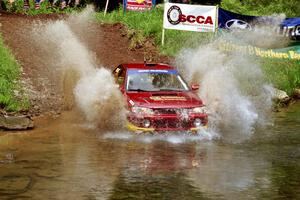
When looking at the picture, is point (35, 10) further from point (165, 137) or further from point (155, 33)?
point (165, 137)

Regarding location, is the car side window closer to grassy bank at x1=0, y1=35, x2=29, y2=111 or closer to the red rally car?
the red rally car

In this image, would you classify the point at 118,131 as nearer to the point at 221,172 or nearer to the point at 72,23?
the point at 221,172

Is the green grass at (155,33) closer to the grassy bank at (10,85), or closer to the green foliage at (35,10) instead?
the green foliage at (35,10)

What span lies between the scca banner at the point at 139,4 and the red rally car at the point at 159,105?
584 inches

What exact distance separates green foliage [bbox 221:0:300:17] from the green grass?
7334mm

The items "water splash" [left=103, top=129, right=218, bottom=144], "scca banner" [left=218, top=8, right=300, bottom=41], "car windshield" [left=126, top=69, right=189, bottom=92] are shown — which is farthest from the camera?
"scca banner" [left=218, top=8, right=300, bottom=41]

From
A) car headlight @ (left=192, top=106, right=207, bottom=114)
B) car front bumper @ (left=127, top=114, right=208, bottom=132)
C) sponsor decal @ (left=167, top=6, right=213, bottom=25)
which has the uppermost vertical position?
sponsor decal @ (left=167, top=6, right=213, bottom=25)

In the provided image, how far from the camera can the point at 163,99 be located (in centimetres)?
1315

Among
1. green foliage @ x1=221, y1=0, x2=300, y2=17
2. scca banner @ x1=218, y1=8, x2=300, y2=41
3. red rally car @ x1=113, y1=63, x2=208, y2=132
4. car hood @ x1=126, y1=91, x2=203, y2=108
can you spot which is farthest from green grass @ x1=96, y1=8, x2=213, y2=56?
car hood @ x1=126, y1=91, x2=203, y2=108

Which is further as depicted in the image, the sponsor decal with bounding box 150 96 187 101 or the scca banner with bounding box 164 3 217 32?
the scca banner with bounding box 164 3 217 32

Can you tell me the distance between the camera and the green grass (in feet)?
78.3

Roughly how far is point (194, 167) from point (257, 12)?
23577mm

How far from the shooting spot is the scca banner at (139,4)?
2861 cm

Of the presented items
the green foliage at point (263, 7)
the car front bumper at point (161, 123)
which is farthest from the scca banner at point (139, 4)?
the car front bumper at point (161, 123)
